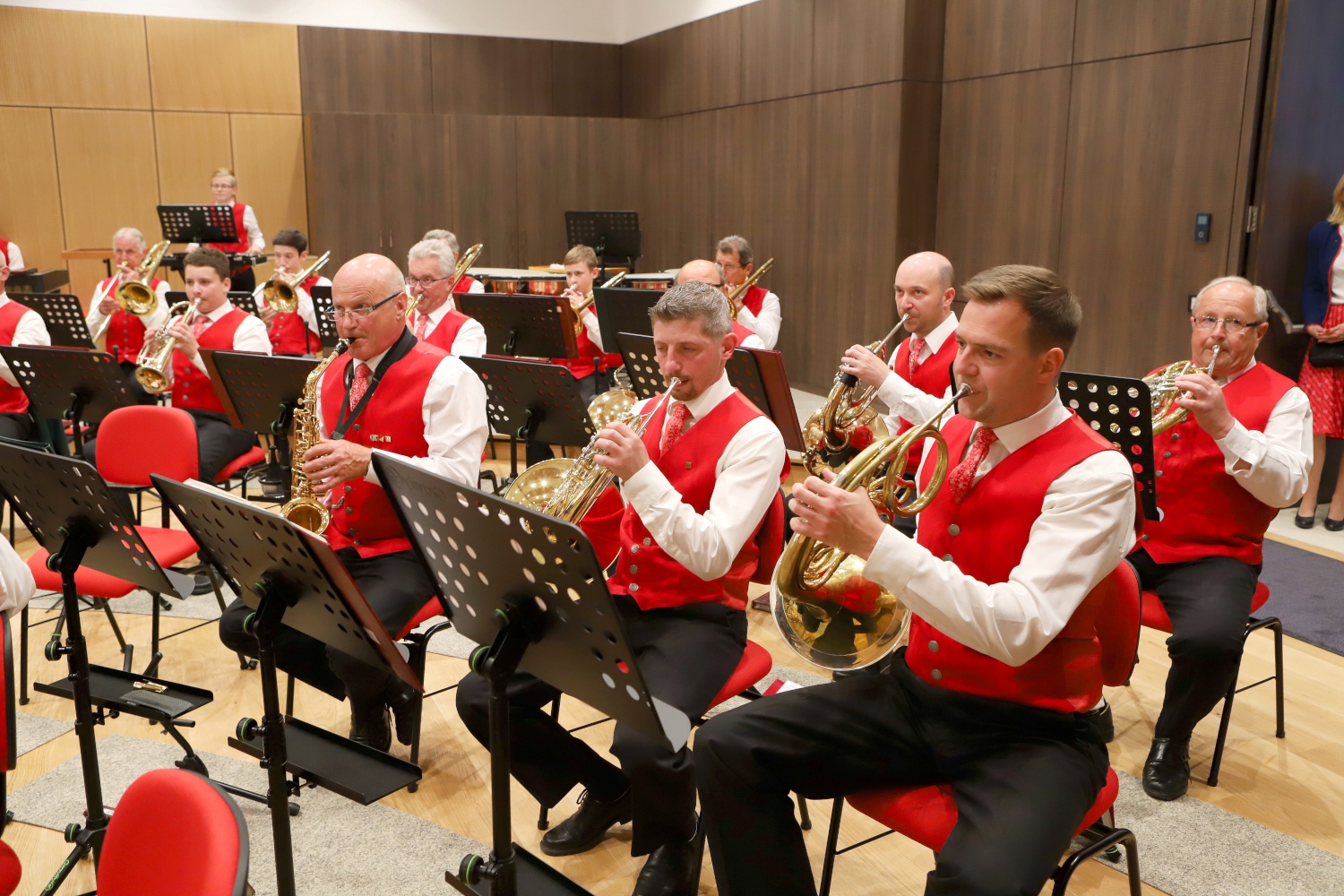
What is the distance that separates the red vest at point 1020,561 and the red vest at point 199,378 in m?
4.35

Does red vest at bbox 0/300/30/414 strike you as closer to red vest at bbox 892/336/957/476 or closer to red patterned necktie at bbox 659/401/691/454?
red patterned necktie at bbox 659/401/691/454

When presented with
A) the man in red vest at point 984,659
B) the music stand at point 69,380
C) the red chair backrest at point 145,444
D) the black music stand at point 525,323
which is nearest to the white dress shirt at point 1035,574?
the man in red vest at point 984,659

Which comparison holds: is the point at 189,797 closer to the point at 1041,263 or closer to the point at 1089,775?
the point at 1089,775

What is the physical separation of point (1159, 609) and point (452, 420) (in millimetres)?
2300

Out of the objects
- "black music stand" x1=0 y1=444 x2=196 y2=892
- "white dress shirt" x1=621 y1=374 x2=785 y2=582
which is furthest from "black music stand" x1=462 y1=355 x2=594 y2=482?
"black music stand" x1=0 y1=444 x2=196 y2=892

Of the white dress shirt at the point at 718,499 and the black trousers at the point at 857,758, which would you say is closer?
the black trousers at the point at 857,758

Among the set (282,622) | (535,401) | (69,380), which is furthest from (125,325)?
(282,622)

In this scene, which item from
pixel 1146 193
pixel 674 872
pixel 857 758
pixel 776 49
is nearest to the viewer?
pixel 857 758

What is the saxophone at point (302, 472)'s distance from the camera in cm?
342

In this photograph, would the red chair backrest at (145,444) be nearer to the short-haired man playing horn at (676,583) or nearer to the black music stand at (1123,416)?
the short-haired man playing horn at (676,583)

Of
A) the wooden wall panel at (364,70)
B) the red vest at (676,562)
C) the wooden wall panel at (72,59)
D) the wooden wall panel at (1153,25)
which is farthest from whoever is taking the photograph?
the wooden wall panel at (364,70)

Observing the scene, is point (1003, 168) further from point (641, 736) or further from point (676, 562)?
point (641, 736)

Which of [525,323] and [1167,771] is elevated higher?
[525,323]

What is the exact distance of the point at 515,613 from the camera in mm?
1909
